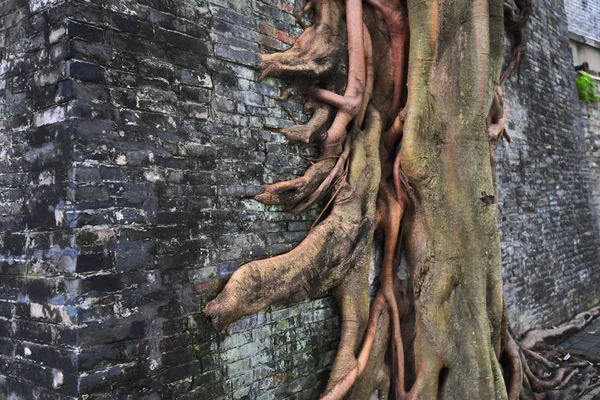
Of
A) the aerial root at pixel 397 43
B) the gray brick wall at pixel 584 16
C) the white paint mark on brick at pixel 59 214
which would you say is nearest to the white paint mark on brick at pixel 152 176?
the white paint mark on brick at pixel 59 214

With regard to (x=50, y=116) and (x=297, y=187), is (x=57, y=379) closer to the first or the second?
(x=50, y=116)

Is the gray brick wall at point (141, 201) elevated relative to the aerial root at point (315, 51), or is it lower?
lower

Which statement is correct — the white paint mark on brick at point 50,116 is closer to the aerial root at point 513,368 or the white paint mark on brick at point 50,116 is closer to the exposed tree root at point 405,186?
the exposed tree root at point 405,186

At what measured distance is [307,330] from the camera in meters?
3.23

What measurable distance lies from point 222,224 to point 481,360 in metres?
2.01

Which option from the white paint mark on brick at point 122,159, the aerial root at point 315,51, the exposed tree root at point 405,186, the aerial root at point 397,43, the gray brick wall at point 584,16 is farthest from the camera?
the gray brick wall at point 584,16

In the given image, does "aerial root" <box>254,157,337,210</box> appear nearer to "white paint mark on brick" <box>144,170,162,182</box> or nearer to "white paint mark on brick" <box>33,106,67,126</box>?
"white paint mark on brick" <box>144,170,162,182</box>

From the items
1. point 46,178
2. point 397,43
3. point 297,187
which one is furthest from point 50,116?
point 397,43

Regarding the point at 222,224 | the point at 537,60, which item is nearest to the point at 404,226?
the point at 222,224

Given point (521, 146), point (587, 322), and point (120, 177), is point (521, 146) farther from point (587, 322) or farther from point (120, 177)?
point (120, 177)

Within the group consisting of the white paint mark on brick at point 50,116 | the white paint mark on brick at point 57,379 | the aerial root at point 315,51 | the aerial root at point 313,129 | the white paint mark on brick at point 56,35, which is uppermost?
the aerial root at point 315,51

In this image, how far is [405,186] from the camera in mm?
3684

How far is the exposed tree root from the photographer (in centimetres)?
333

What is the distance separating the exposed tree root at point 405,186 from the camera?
10.9 feet
